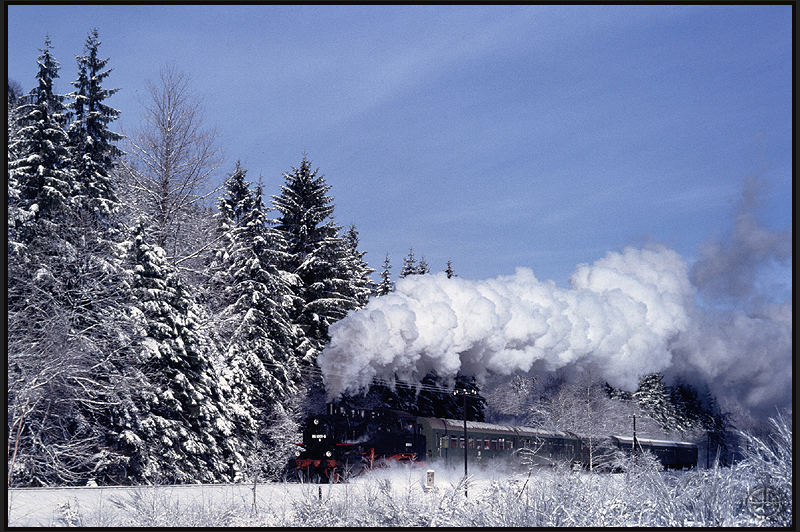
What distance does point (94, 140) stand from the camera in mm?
30594

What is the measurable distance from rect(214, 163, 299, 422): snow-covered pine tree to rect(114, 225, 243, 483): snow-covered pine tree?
16.7 ft

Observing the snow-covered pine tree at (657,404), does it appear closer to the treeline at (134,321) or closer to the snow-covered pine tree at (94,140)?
the treeline at (134,321)

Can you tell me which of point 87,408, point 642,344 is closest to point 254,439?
point 87,408

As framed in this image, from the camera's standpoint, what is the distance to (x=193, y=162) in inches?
1427

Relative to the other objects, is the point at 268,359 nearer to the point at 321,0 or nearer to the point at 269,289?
the point at 269,289

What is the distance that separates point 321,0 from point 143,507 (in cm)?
1102

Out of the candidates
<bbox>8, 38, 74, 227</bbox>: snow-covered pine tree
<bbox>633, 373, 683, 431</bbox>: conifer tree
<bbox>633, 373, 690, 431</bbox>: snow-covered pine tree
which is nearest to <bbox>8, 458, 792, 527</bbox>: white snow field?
<bbox>8, 38, 74, 227</bbox>: snow-covered pine tree

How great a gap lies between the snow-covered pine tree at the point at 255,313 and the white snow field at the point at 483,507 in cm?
1967

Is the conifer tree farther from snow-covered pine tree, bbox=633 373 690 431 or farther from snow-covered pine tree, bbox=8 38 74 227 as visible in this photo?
snow-covered pine tree, bbox=8 38 74 227

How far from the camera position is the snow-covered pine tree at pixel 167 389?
2755cm

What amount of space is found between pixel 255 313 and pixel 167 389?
981 centimetres

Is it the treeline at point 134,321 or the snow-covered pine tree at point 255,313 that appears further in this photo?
the snow-covered pine tree at point 255,313

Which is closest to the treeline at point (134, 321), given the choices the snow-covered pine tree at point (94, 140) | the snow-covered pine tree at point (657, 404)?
the snow-covered pine tree at point (94, 140)

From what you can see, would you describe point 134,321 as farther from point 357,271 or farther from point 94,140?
point 357,271
